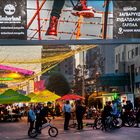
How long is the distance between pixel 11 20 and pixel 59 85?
7993cm

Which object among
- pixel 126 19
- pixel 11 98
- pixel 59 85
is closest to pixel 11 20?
pixel 126 19

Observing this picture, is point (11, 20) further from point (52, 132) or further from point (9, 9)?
point (52, 132)

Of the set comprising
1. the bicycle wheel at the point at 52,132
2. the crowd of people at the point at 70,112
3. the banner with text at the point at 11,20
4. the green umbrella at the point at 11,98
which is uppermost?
the banner with text at the point at 11,20

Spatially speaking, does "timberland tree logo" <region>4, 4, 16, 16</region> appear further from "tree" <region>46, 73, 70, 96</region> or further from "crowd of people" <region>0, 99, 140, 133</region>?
"tree" <region>46, 73, 70, 96</region>

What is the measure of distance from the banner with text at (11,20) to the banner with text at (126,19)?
11.9 ft

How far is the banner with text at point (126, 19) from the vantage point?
63.4ft

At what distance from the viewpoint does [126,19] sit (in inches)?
766

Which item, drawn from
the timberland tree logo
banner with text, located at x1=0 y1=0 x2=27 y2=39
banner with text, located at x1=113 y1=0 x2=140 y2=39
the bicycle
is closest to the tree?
the bicycle

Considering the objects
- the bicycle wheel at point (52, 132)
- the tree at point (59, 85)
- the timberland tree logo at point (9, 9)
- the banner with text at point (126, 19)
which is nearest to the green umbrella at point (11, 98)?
the bicycle wheel at point (52, 132)

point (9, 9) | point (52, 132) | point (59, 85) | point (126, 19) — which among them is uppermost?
point (59, 85)

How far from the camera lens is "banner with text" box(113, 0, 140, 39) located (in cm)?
1933

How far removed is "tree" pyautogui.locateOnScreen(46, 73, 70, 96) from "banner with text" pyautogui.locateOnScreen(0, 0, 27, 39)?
7840 cm

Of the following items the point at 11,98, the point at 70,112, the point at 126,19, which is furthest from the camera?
the point at 11,98

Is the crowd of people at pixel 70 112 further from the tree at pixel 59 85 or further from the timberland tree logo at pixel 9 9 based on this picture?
the tree at pixel 59 85
